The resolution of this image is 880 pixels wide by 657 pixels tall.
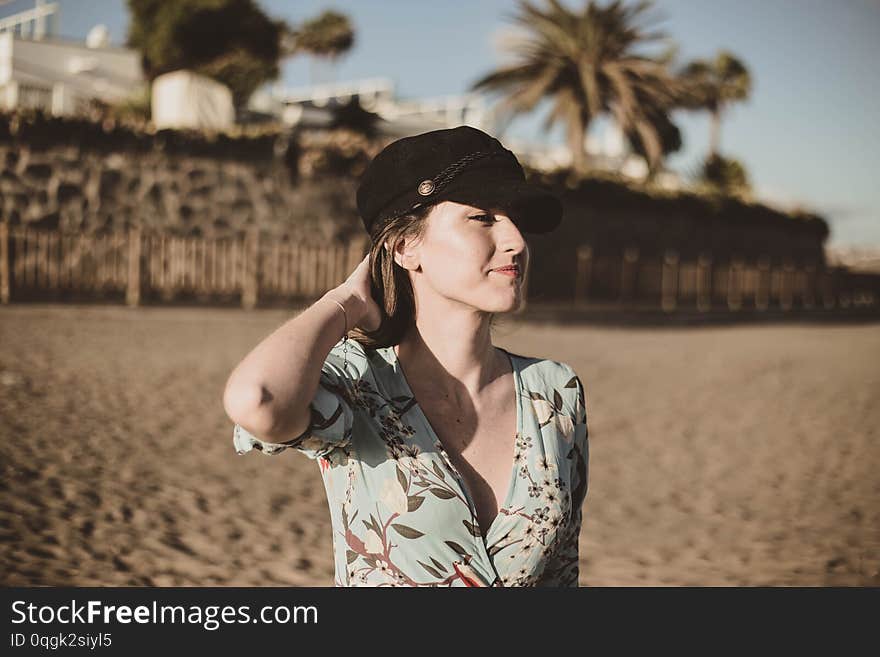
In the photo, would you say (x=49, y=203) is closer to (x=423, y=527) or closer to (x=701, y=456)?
(x=701, y=456)

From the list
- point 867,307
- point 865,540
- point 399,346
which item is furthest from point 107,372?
point 867,307

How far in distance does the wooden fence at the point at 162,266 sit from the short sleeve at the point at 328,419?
16.2m

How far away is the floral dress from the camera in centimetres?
182

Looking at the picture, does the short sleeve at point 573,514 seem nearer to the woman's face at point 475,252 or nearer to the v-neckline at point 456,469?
the v-neckline at point 456,469

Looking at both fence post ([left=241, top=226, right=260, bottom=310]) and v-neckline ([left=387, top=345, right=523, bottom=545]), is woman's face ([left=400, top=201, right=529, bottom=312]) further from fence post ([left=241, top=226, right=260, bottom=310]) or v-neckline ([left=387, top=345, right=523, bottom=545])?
fence post ([left=241, top=226, right=260, bottom=310])

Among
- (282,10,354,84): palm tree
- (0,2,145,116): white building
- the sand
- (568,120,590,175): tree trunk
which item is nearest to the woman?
the sand

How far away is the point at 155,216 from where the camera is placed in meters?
18.5

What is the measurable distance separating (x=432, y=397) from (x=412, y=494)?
0.95 feet

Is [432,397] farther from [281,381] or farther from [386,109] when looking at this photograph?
[386,109]

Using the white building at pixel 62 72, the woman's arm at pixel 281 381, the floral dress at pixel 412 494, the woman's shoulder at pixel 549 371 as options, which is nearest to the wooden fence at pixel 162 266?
the white building at pixel 62 72

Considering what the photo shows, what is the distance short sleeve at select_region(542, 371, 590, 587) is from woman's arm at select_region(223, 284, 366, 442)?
64 cm

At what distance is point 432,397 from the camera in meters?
2.07

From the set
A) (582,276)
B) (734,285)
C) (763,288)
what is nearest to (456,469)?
(582,276)

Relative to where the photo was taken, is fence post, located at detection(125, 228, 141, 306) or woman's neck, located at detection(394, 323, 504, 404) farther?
fence post, located at detection(125, 228, 141, 306)
